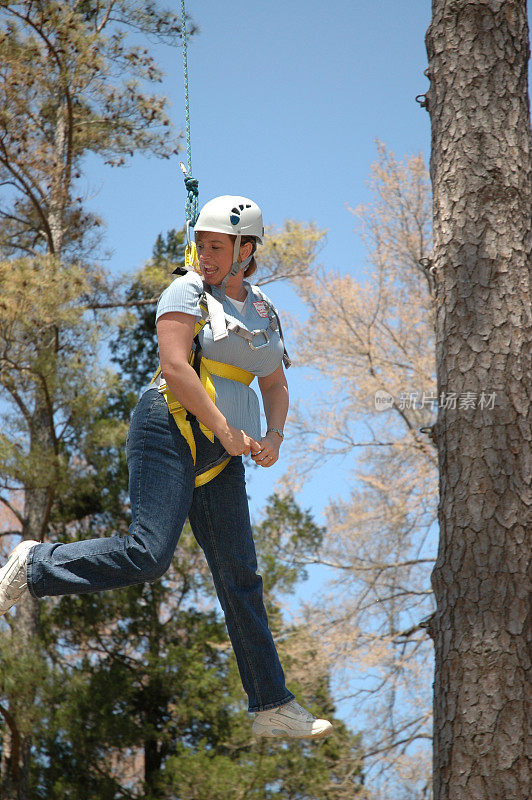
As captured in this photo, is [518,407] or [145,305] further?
[145,305]

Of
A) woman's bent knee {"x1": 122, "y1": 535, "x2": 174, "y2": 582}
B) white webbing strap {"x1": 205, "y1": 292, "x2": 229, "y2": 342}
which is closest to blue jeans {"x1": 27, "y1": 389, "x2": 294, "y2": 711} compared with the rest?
woman's bent knee {"x1": 122, "y1": 535, "x2": 174, "y2": 582}

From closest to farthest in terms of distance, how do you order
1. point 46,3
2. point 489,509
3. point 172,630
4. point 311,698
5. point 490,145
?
1. point 489,509
2. point 490,145
3. point 46,3
4. point 311,698
5. point 172,630

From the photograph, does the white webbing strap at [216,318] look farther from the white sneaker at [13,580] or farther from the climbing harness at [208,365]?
the white sneaker at [13,580]

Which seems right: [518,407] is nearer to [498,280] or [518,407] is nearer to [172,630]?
[498,280]

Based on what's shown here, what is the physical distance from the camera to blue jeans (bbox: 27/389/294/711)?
280cm

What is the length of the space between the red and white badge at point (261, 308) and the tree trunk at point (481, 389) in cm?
137

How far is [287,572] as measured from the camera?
11.1 m

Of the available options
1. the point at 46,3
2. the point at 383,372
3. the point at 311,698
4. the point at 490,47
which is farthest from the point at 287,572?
the point at 490,47

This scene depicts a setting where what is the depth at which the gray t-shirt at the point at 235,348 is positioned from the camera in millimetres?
2887

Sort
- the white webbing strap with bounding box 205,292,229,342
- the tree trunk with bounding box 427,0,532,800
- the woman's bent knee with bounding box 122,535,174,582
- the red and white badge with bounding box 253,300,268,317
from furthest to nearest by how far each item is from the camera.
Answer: the tree trunk with bounding box 427,0,532,800, the red and white badge with bounding box 253,300,268,317, the white webbing strap with bounding box 205,292,229,342, the woman's bent knee with bounding box 122,535,174,582

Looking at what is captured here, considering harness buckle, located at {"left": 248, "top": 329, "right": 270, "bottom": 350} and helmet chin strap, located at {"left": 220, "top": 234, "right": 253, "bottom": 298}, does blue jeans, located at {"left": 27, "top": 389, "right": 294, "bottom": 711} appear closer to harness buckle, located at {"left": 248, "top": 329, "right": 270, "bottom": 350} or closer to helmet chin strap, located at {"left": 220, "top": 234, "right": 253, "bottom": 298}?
harness buckle, located at {"left": 248, "top": 329, "right": 270, "bottom": 350}

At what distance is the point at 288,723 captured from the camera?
3027 millimetres

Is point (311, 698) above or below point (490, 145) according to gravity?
below

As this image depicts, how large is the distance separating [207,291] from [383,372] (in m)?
9.55
